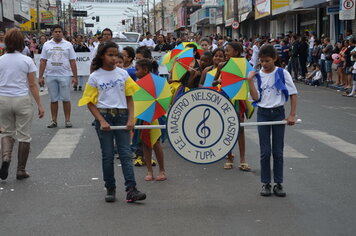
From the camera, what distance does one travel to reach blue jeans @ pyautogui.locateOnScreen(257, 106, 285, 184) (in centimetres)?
665

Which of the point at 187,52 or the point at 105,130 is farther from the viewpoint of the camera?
the point at 187,52

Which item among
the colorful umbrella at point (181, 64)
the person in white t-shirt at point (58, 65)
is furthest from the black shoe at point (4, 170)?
the person in white t-shirt at point (58, 65)

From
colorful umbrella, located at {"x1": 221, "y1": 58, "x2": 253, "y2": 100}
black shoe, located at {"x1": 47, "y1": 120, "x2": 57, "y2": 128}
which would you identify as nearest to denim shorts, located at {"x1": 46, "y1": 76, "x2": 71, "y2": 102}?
black shoe, located at {"x1": 47, "y1": 120, "x2": 57, "y2": 128}

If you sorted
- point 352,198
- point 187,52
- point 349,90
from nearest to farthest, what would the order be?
point 352,198 < point 187,52 < point 349,90

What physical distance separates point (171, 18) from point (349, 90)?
11508 cm

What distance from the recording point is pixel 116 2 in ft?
262

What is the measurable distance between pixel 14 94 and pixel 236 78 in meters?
2.70

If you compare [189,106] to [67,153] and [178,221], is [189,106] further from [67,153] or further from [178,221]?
[67,153]

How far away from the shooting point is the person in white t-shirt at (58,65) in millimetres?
11883

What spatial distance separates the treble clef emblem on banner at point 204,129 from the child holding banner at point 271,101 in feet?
2.03

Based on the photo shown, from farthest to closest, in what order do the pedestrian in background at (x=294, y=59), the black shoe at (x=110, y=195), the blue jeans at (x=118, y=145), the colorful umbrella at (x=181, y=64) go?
1. the pedestrian in background at (x=294, y=59)
2. the colorful umbrella at (x=181, y=64)
3. the black shoe at (x=110, y=195)
4. the blue jeans at (x=118, y=145)

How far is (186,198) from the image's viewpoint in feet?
22.1

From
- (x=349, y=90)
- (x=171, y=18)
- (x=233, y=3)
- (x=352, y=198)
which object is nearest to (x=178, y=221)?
(x=352, y=198)

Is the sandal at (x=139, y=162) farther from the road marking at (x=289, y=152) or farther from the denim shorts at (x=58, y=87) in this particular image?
the denim shorts at (x=58, y=87)
